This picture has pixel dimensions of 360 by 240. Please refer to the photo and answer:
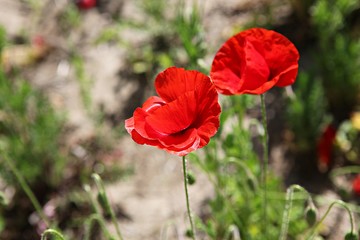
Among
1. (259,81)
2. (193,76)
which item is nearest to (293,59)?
(259,81)

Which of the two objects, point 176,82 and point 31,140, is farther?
point 31,140

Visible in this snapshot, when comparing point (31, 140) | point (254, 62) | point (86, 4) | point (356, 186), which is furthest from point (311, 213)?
point (86, 4)

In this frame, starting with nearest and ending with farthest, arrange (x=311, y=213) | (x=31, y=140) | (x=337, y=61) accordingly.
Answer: (x=311, y=213)
(x=337, y=61)
(x=31, y=140)

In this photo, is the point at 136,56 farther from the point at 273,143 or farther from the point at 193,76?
the point at 193,76

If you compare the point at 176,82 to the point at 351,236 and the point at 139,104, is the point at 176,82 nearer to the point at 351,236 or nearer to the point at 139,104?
the point at 351,236

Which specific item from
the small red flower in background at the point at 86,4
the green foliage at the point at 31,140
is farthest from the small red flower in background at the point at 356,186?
the small red flower in background at the point at 86,4

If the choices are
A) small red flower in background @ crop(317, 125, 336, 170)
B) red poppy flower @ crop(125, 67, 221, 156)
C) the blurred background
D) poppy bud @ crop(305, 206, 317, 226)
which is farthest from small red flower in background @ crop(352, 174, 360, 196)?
red poppy flower @ crop(125, 67, 221, 156)

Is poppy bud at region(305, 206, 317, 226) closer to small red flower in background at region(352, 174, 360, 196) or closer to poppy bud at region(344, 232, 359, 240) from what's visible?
poppy bud at region(344, 232, 359, 240)

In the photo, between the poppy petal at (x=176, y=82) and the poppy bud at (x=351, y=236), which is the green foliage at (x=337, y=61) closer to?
the poppy bud at (x=351, y=236)
